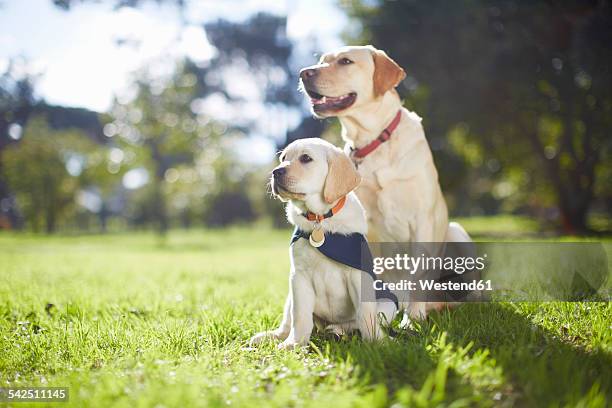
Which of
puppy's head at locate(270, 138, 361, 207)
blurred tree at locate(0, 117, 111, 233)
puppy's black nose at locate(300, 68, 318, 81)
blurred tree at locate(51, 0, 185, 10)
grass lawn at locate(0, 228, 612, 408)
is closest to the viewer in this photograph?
grass lawn at locate(0, 228, 612, 408)

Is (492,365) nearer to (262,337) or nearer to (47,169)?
(262,337)

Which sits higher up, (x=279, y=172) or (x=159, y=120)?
(x=159, y=120)

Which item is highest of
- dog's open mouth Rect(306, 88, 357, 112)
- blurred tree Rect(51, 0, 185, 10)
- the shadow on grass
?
blurred tree Rect(51, 0, 185, 10)

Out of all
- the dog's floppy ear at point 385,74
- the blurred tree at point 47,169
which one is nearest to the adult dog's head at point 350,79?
the dog's floppy ear at point 385,74

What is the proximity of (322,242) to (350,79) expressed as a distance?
4.46 ft

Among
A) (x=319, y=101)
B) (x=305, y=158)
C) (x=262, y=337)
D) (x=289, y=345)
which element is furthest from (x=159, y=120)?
(x=289, y=345)

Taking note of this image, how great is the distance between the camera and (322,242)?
2680 millimetres

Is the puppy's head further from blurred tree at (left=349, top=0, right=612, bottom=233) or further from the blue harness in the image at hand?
blurred tree at (left=349, top=0, right=612, bottom=233)

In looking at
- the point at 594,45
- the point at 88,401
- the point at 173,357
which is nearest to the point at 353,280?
the point at 173,357

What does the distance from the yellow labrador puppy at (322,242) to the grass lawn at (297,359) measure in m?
0.19

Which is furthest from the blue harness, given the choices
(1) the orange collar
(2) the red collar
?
(2) the red collar

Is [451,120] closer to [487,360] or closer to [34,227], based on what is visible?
[487,360]

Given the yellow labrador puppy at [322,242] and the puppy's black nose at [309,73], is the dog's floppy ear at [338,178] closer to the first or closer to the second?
the yellow labrador puppy at [322,242]

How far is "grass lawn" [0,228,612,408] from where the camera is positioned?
1904 millimetres
